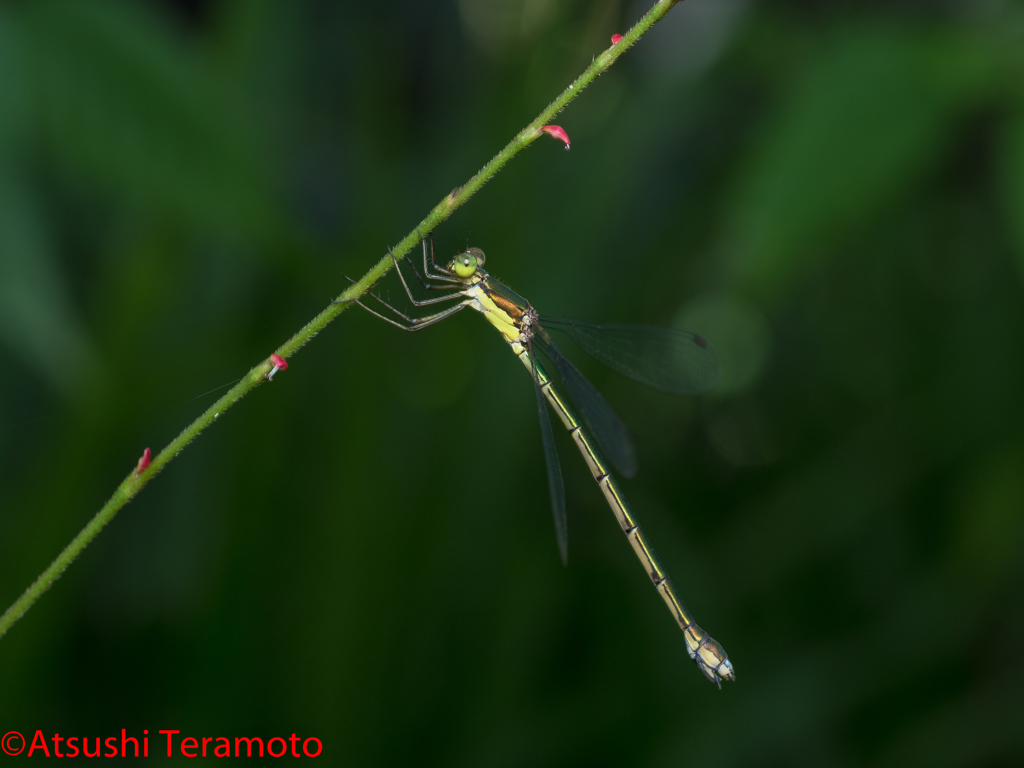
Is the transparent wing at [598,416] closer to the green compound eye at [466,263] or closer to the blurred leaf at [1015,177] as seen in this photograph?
the green compound eye at [466,263]

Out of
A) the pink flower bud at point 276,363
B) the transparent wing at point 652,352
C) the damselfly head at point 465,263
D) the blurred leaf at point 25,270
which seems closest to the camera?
the pink flower bud at point 276,363

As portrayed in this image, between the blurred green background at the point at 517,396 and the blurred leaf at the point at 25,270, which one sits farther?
the blurred green background at the point at 517,396

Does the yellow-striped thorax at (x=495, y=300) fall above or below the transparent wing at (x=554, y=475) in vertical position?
above

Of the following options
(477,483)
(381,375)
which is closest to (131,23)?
(381,375)

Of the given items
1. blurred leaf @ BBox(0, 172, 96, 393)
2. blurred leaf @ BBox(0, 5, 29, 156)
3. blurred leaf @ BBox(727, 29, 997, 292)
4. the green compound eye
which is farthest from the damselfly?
blurred leaf @ BBox(0, 5, 29, 156)

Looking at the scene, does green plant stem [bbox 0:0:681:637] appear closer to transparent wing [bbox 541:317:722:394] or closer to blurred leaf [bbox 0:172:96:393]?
blurred leaf [bbox 0:172:96:393]

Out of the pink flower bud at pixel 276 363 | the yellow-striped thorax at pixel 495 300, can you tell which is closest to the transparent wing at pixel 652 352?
the yellow-striped thorax at pixel 495 300

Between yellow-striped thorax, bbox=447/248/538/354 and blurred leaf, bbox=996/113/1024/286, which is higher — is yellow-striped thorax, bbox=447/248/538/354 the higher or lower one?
the higher one
